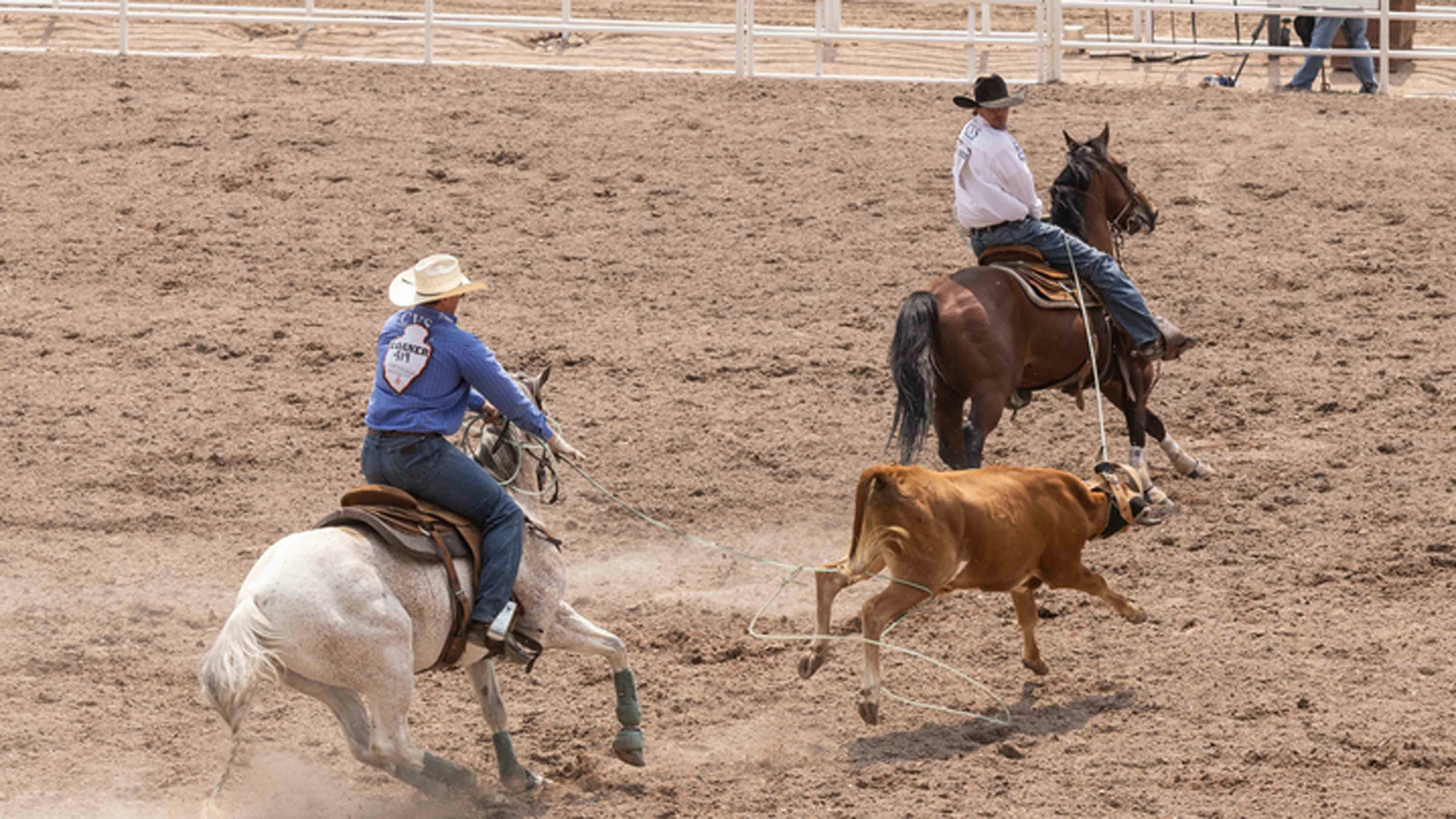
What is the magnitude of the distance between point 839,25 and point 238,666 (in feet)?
42.5

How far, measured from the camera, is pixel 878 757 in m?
6.43

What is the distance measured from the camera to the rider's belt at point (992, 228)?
29.1ft

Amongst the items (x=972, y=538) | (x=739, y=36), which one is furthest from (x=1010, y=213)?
(x=739, y=36)

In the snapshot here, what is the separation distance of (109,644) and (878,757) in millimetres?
3833

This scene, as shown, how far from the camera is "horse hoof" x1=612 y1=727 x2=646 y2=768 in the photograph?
633cm

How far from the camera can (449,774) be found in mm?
5938

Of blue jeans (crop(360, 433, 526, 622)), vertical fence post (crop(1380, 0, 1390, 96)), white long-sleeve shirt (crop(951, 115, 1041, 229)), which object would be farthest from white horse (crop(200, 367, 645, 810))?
vertical fence post (crop(1380, 0, 1390, 96))

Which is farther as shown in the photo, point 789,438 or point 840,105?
point 840,105

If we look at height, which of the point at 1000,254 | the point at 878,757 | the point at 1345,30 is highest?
the point at 1345,30

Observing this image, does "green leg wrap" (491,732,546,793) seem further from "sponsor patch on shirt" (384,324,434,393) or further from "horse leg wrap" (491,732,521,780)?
"sponsor patch on shirt" (384,324,434,393)

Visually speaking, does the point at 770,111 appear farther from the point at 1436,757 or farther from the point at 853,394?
the point at 1436,757

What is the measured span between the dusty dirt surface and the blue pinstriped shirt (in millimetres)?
1487

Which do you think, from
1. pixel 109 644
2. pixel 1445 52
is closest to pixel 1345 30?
pixel 1445 52

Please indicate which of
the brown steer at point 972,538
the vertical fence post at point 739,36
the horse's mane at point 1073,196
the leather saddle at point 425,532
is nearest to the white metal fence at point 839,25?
the vertical fence post at point 739,36
